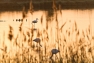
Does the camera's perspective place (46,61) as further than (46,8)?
No

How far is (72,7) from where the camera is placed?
849cm

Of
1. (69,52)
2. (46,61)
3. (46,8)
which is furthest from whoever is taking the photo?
(46,8)

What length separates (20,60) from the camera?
1.81 m

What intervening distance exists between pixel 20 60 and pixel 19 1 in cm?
756

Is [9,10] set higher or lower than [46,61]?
lower

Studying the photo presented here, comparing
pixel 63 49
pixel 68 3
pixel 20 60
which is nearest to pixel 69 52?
pixel 63 49

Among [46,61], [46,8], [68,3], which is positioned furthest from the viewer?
[68,3]

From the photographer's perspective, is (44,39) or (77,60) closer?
(77,60)

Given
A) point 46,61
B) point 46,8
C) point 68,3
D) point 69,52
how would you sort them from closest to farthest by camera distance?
point 46,61, point 69,52, point 46,8, point 68,3

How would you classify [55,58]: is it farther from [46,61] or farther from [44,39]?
[44,39]

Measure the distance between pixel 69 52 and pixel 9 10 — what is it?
6792 mm

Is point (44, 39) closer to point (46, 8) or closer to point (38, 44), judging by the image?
point (38, 44)

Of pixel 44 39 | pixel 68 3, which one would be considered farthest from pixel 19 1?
pixel 44 39

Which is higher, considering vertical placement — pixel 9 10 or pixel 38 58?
pixel 38 58
